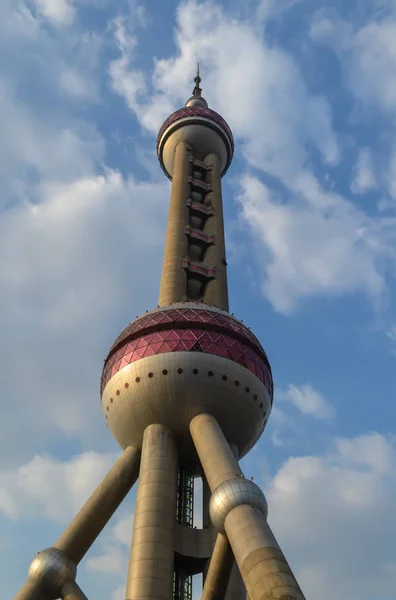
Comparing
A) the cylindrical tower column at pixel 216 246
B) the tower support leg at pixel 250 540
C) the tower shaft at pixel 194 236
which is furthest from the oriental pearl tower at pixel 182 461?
the cylindrical tower column at pixel 216 246

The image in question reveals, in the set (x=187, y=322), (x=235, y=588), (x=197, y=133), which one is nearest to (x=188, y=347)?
(x=187, y=322)

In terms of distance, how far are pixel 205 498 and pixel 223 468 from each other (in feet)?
26.4

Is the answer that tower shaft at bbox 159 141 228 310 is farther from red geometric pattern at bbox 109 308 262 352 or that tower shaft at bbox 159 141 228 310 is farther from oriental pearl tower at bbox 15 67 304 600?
red geometric pattern at bbox 109 308 262 352

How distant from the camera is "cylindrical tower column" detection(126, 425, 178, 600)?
31.5m

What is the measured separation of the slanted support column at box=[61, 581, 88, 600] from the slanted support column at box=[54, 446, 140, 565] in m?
1.48

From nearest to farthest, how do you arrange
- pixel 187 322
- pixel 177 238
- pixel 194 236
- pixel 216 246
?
pixel 187 322
pixel 177 238
pixel 194 236
pixel 216 246

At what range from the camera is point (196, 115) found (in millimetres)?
63875

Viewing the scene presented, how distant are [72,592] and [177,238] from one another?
28.6 meters

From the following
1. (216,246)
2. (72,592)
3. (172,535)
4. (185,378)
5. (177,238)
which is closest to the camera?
(72,592)

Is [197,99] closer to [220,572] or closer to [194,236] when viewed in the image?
[194,236]

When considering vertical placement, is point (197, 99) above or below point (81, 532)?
above

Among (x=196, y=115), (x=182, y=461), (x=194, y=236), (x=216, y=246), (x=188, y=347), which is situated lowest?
(x=182, y=461)

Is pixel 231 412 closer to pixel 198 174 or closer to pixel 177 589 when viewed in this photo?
pixel 177 589

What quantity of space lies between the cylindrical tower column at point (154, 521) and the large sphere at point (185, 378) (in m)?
1.87
